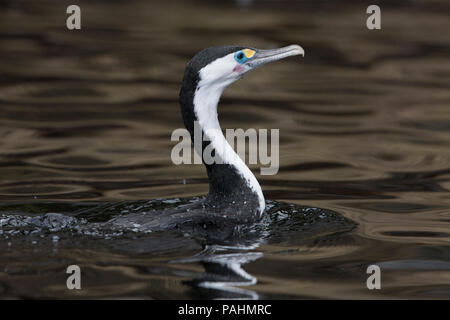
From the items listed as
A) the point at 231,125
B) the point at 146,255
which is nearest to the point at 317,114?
the point at 231,125

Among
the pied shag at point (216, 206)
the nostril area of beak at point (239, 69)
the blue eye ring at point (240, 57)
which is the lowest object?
the pied shag at point (216, 206)

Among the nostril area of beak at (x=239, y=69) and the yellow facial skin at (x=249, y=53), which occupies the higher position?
the yellow facial skin at (x=249, y=53)

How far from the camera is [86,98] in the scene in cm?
1220

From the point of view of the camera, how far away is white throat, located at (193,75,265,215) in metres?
6.80

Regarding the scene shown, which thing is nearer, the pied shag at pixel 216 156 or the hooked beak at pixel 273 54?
the pied shag at pixel 216 156

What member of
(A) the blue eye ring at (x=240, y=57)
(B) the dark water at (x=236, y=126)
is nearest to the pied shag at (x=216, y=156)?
(A) the blue eye ring at (x=240, y=57)

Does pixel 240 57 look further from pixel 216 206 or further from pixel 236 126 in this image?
pixel 236 126

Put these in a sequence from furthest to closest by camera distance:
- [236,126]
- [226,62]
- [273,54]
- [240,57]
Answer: [236,126] < [273,54] < [240,57] < [226,62]

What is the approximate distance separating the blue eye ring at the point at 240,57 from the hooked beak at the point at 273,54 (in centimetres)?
6

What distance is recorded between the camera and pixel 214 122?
6.92 m

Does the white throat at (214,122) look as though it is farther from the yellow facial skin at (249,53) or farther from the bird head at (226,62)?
the yellow facial skin at (249,53)

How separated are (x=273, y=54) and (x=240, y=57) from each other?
0.33 meters

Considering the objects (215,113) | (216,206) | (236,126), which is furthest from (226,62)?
(236,126)

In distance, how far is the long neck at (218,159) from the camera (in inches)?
270
